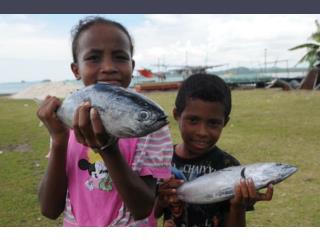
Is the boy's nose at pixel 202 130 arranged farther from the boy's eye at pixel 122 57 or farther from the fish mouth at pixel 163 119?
the fish mouth at pixel 163 119

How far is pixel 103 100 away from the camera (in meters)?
0.86

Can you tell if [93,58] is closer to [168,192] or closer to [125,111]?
[125,111]

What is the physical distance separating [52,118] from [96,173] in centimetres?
20

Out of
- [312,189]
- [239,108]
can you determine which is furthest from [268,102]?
[312,189]

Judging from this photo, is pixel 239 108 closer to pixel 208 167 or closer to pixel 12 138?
pixel 12 138

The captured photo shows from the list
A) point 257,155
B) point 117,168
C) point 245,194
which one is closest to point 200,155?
point 245,194

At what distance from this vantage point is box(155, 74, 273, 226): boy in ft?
4.37

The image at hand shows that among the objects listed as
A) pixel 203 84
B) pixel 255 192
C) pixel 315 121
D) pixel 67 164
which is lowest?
pixel 315 121

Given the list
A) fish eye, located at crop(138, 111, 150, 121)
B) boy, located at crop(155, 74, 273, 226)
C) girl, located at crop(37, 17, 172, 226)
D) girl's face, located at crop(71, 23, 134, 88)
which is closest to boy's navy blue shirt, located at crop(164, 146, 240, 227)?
boy, located at crop(155, 74, 273, 226)

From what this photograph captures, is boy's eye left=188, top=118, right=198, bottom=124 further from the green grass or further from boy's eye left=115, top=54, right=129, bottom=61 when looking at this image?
the green grass

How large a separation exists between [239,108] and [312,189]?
5943mm

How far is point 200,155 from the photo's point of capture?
54.7 inches

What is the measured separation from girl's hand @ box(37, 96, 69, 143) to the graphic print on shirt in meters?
0.12

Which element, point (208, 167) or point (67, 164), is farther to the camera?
point (208, 167)
